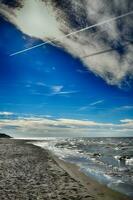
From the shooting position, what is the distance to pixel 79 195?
1127 cm

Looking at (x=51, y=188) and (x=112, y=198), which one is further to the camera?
(x=51, y=188)

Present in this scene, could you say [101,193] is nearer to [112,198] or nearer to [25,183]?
[112,198]

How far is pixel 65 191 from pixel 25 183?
8.32ft

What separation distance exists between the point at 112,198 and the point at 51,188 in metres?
2.97

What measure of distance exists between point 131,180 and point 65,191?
19.0ft

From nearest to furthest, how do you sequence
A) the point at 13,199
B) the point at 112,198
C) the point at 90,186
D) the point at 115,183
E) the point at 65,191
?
the point at 13,199, the point at 112,198, the point at 65,191, the point at 90,186, the point at 115,183

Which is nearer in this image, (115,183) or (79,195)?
(79,195)

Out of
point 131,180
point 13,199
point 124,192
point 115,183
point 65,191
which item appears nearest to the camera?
point 13,199

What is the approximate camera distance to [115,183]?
589 inches

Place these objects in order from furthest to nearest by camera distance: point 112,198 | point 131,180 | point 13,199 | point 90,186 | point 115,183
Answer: point 131,180, point 115,183, point 90,186, point 112,198, point 13,199

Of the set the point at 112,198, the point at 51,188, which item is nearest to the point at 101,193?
the point at 112,198

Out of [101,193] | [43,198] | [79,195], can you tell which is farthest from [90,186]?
[43,198]

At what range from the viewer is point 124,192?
12797mm

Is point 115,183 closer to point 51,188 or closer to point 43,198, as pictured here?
point 51,188
